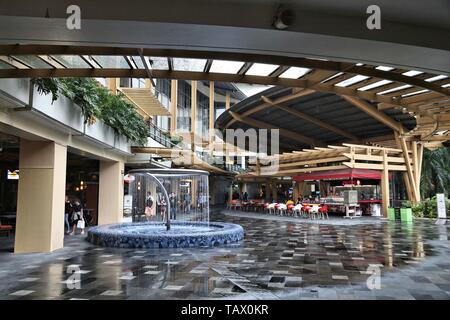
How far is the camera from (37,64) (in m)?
8.05

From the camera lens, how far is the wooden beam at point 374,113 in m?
20.0

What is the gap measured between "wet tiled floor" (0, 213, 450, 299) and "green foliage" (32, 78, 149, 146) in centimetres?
400

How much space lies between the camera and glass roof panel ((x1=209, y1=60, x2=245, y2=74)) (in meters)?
6.76

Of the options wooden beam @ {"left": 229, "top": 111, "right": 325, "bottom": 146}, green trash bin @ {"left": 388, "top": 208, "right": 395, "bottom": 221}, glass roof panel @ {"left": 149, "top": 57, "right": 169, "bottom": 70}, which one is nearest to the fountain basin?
glass roof panel @ {"left": 149, "top": 57, "right": 169, "bottom": 70}

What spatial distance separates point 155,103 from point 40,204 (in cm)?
1176

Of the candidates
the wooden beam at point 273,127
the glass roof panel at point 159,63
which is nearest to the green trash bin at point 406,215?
the wooden beam at point 273,127

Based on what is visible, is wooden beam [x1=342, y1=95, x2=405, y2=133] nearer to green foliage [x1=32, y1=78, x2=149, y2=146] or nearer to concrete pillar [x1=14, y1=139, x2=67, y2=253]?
green foliage [x1=32, y1=78, x2=149, y2=146]

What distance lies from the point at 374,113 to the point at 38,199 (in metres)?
17.7

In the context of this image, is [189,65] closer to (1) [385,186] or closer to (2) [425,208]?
(1) [385,186]

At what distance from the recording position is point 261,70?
712 centimetres

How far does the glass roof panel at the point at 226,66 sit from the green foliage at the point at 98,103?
13.3ft

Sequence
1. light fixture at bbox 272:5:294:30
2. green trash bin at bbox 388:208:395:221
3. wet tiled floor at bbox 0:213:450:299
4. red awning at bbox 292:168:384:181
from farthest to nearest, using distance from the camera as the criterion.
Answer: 1. red awning at bbox 292:168:384:181
2. green trash bin at bbox 388:208:395:221
3. wet tiled floor at bbox 0:213:450:299
4. light fixture at bbox 272:5:294:30
